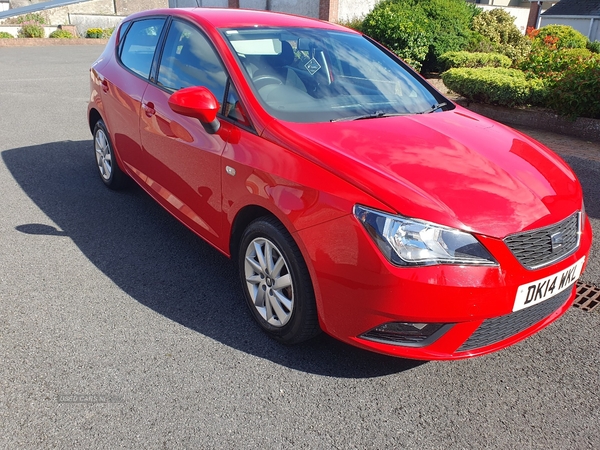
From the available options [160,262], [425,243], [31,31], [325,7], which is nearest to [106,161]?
[160,262]

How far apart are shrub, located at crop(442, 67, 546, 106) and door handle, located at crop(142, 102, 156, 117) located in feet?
20.6

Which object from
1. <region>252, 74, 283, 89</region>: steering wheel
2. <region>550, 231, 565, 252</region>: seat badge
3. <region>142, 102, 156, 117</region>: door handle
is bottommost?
<region>550, 231, 565, 252</region>: seat badge

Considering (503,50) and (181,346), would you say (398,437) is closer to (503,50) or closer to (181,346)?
(181,346)

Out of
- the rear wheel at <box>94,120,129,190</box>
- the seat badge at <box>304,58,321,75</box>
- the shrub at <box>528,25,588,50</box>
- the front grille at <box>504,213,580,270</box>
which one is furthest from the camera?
the shrub at <box>528,25,588,50</box>

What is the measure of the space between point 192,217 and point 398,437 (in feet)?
6.38

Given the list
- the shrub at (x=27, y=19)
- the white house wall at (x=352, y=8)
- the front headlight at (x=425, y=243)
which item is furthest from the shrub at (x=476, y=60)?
the shrub at (x=27, y=19)

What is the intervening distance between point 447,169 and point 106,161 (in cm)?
361

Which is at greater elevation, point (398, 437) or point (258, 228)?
point (258, 228)

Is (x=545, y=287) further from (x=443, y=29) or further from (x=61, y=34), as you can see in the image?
(x=61, y=34)

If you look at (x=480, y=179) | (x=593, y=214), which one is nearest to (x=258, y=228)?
(x=480, y=179)

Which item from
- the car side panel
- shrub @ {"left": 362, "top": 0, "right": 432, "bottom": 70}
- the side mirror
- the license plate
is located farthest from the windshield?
shrub @ {"left": 362, "top": 0, "right": 432, "bottom": 70}

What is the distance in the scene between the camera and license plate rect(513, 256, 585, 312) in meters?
2.51

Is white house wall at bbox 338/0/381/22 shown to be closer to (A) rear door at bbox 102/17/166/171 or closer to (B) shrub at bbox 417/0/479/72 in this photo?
(B) shrub at bbox 417/0/479/72

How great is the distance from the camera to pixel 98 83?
5086mm
